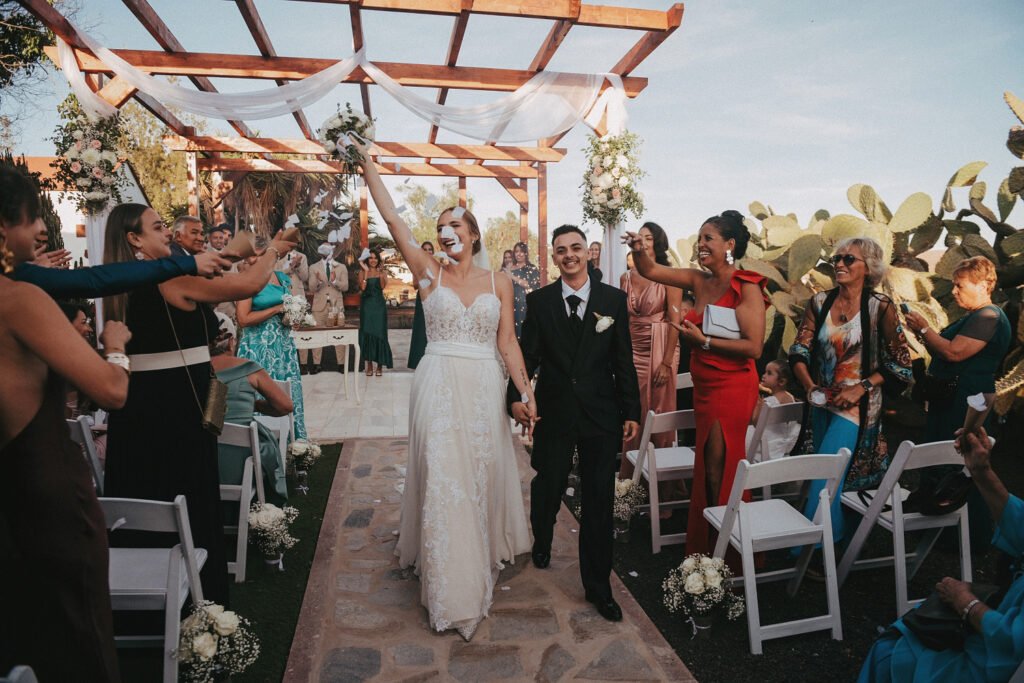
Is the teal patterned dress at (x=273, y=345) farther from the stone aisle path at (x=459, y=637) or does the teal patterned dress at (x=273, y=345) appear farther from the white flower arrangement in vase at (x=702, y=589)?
the white flower arrangement in vase at (x=702, y=589)

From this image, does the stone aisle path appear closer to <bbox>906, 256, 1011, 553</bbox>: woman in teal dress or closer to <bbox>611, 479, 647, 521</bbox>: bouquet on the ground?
<bbox>611, 479, 647, 521</bbox>: bouquet on the ground

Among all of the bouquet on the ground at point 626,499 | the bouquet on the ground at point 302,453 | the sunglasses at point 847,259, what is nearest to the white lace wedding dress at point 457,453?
the bouquet on the ground at point 626,499

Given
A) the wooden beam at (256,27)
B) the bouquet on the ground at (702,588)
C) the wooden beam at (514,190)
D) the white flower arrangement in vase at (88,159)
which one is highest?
the wooden beam at (256,27)

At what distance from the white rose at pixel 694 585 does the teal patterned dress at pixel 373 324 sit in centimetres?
879

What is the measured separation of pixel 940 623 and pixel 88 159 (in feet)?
27.5

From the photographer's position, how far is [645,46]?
263 inches

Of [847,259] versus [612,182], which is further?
[612,182]

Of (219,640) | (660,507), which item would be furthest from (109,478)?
(660,507)

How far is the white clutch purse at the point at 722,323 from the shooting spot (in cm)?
355

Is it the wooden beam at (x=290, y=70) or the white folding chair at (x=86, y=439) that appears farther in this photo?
the wooden beam at (x=290, y=70)

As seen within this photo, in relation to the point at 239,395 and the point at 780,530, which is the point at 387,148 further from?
the point at 780,530

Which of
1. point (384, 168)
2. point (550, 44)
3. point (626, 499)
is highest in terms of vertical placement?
point (550, 44)

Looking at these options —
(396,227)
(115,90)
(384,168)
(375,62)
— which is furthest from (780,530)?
(384,168)

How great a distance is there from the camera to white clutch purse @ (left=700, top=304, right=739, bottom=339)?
11.6 ft
